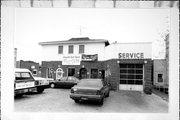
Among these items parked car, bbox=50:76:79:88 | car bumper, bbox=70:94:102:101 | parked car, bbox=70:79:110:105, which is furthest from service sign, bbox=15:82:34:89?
car bumper, bbox=70:94:102:101

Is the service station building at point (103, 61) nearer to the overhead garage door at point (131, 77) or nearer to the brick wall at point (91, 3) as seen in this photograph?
the overhead garage door at point (131, 77)

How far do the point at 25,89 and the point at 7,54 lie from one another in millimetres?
2432

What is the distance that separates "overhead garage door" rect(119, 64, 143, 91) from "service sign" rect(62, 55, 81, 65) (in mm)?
2746

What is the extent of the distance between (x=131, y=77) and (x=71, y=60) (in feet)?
12.6

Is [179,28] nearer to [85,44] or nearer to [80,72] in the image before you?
[85,44]

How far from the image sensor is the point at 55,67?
29.3 ft

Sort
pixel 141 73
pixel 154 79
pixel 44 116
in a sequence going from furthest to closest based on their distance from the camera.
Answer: pixel 154 79
pixel 141 73
pixel 44 116

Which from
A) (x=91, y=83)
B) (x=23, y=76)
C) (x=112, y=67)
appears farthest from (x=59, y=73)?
(x=91, y=83)

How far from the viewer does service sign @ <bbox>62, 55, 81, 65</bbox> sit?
854 centimetres

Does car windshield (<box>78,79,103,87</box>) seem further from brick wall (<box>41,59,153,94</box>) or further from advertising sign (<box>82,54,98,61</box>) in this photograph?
advertising sign (<box>82,54,98,61</box>)

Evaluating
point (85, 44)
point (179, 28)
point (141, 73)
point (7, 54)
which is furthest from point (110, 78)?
point (7, 54)

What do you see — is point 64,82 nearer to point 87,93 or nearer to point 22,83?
point 22,83

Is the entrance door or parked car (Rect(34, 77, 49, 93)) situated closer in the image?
parked car (Rect(34, 77, 49, 93))

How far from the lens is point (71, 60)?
347 inches
